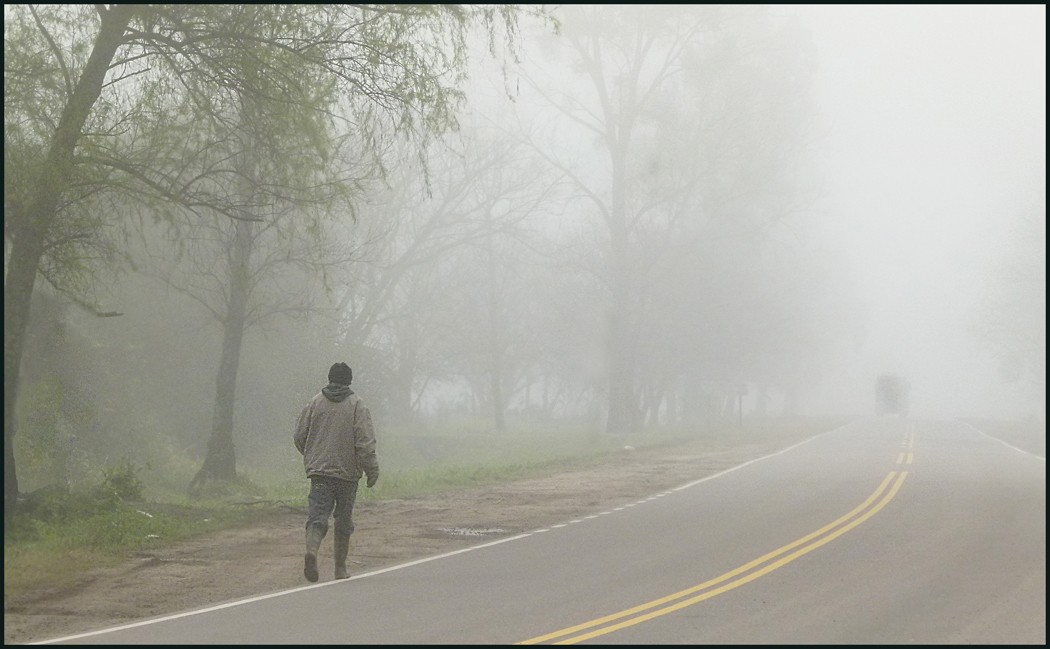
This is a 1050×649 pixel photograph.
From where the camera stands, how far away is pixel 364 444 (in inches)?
504

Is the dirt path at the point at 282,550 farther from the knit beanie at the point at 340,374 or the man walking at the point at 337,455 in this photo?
the knit beanie at the point at 340,374

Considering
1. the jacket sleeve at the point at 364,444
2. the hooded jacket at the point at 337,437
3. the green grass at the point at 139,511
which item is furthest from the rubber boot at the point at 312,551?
the green grass at the point at 139,511

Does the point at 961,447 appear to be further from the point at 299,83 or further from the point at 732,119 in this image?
the point at 299,83

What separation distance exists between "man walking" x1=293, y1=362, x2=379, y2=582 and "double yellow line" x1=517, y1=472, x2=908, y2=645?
10.8 feet

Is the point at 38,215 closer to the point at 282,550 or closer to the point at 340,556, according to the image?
the point at 282,550

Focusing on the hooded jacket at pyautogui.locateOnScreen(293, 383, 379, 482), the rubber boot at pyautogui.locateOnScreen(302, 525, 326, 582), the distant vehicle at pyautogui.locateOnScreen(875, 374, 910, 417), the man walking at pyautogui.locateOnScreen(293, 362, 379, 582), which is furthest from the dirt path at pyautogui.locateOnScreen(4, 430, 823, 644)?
the distant vehicle at pyautogui.locateOnScreen(875, 374, 910, 417)

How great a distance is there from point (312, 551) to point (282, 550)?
2739 millimetres

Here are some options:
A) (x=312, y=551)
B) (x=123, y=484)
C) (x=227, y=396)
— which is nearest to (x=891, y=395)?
(x=227, y=396)

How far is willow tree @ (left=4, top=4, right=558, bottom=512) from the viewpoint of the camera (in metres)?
15.6

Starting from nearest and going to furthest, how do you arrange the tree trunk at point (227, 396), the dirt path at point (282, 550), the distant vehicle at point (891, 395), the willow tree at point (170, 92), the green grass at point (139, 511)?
the dirt path at point (282, 550), the green grass at point (139, 511), the willow tree at point (170, 92), the tree trunk at point (227, 396), the distant vehicle at point (891, 395)

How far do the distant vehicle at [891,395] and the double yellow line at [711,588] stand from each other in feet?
307

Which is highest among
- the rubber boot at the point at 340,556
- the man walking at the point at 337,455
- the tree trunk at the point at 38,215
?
the tree trunk at the point at 38,215

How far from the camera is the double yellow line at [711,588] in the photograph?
959cm

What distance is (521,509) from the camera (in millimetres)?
20234
